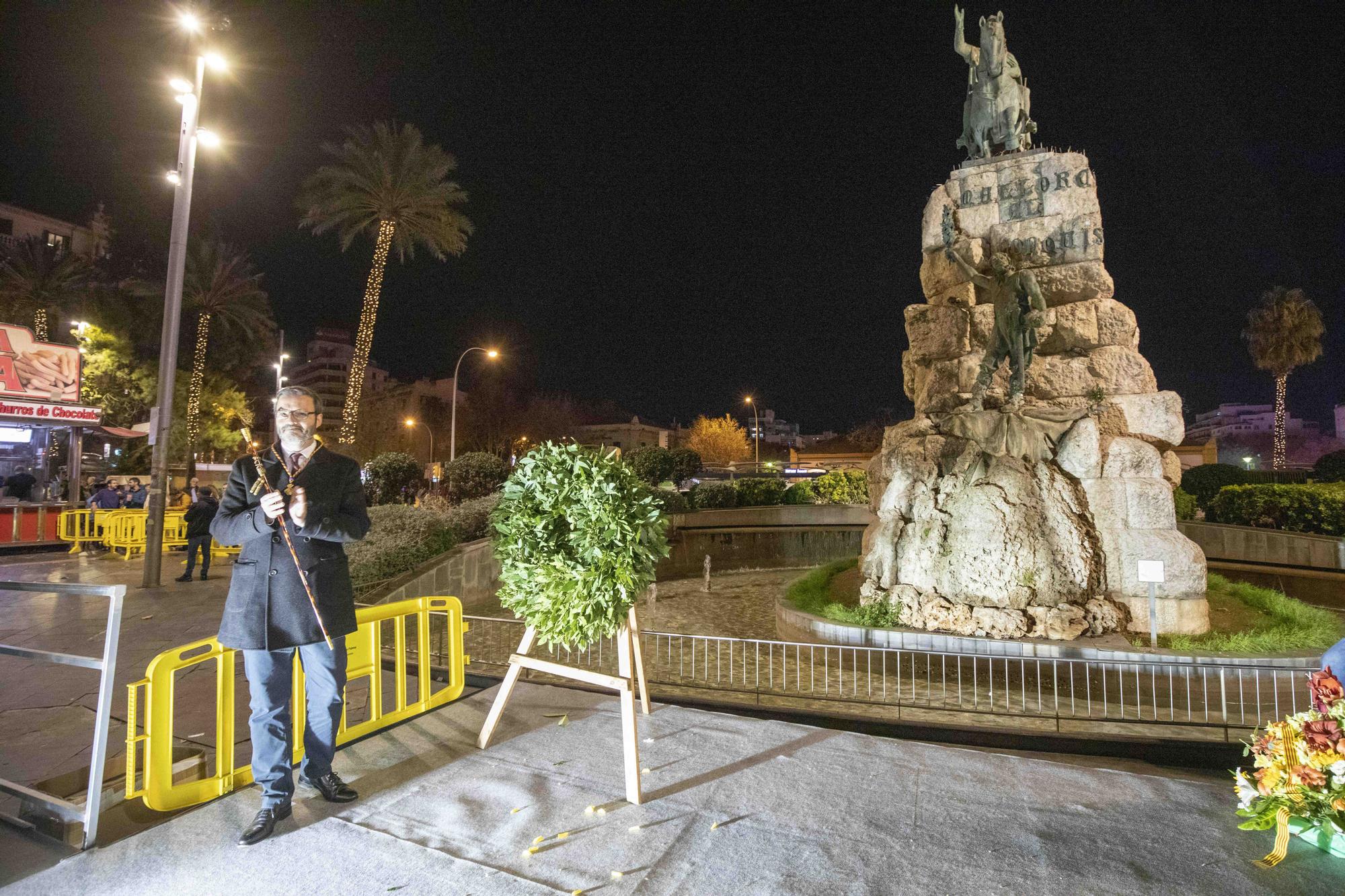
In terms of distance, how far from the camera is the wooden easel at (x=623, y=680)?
3.75 m

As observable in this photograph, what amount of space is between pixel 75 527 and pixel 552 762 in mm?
→ 19000

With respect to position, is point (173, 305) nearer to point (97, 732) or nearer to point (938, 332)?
point (97, 732)

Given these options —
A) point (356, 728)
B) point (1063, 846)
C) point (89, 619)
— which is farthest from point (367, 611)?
point (89, 619)

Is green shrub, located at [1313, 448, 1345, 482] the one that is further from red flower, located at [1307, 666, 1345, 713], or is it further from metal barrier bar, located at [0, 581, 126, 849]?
metal barrier bar, located at [0, 581, 126, 849]

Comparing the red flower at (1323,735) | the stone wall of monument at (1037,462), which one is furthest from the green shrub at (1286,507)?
the red flower at (1323,735)

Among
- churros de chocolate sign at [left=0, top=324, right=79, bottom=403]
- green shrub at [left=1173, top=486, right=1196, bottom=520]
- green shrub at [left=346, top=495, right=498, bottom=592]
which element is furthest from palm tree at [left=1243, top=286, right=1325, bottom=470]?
churros de chocolate sign at [left=0, top=324, right=79, bottom=403]

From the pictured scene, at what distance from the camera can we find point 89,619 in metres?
9.17

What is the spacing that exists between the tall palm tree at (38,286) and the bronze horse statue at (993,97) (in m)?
39.9

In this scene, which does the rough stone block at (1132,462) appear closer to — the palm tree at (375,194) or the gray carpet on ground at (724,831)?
the gray carpet on ground at (724,831)

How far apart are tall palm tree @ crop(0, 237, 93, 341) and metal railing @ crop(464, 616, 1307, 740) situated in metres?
36.9

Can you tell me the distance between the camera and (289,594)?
351 centimetres

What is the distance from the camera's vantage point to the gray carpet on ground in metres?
3.01

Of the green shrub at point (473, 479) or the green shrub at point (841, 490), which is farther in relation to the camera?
the green shrub at point (841, 490)

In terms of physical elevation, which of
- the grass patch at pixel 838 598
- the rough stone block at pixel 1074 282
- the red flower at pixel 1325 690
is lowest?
the grass patch at pixel 838 598
